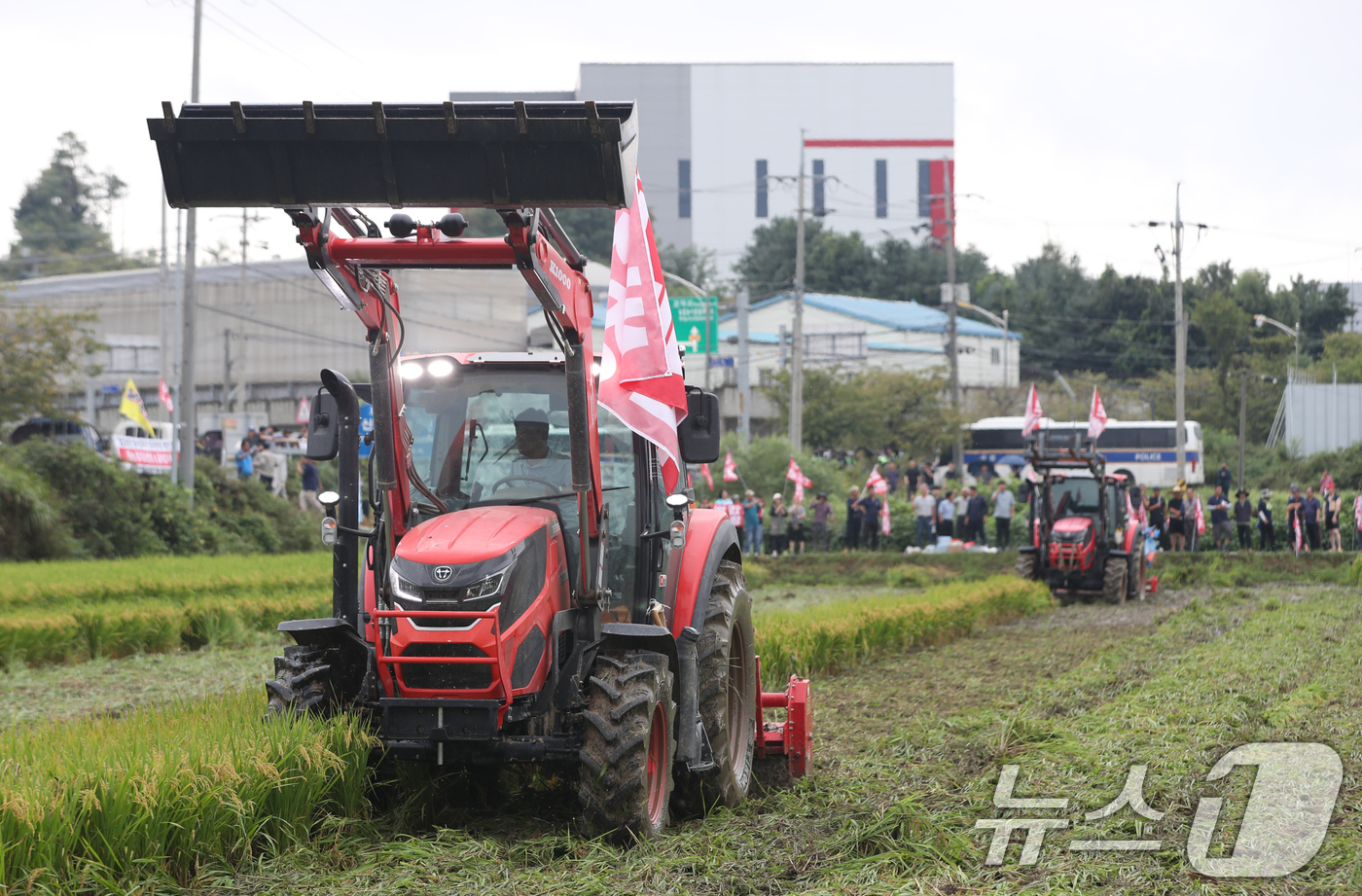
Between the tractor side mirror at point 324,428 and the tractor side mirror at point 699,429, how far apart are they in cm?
177

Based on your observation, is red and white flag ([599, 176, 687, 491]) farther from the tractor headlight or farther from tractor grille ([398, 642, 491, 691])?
tractor grille ([398, 642, 491, 691])

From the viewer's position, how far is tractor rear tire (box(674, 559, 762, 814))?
6.89 m

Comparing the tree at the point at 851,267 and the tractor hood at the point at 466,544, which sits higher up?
the tree at the point at 851,267

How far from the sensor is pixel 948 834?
6.12m

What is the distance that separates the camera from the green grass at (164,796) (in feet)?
15.9

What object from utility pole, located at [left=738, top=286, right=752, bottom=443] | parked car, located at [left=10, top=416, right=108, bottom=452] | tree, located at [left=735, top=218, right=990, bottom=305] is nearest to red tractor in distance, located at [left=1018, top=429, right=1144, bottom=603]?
utility pole, located at [left=738, top=286, right=752, bottom=443]

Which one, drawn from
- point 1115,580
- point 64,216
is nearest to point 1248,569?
point 1115,580

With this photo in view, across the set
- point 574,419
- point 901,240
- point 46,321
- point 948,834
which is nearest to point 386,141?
point 574,419

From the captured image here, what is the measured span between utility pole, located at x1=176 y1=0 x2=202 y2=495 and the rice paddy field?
14.9 metres

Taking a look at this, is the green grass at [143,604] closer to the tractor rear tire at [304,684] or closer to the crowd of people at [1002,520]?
the tractor rear tire at [304,684]

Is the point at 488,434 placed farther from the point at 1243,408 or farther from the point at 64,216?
the point at 64,216

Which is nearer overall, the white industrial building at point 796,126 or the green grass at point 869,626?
the green grass at point 869,626

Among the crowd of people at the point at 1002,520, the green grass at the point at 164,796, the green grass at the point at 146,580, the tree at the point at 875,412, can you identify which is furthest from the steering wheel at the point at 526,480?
the tree at the point at 875,412

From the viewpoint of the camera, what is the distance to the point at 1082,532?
2178 centimetres
